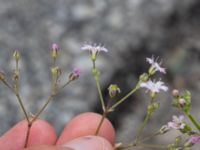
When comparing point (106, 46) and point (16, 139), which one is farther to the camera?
point (106, 46)

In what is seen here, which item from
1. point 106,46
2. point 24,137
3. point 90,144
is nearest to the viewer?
point 90,144

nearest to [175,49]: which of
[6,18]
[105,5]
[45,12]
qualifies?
[105,5]

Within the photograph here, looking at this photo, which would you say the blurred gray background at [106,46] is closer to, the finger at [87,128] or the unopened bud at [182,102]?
the finger at [87,128]

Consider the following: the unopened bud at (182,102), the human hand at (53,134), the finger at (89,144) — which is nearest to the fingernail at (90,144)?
the finger at (89,144)

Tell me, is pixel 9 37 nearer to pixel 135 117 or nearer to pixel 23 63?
pixel 23 63

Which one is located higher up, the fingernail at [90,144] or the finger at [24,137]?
the fingernail at [90,144]

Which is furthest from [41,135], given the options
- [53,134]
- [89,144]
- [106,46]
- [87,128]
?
[106,46]

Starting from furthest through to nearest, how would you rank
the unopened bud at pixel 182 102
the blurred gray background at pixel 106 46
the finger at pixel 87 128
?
the blurred gray background at pixel 106 46, the finger at pixel 87 128, the unopened bud at pixel 182 102

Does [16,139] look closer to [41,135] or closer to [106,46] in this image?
[41,135]
